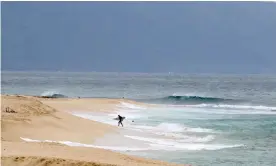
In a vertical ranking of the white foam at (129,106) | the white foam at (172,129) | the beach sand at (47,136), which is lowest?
the beach sand at (47,136)

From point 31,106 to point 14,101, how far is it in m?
0.92

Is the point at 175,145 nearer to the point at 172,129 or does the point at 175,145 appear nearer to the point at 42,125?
the point at 42,125

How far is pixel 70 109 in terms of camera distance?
37.7 meters

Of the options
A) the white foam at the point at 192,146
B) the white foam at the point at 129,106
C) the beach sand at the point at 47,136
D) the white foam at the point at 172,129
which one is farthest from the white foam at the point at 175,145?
the white foam at the point at 129,106

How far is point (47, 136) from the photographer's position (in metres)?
20.0

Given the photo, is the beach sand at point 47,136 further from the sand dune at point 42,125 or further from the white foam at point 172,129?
the white foam at point 172,129

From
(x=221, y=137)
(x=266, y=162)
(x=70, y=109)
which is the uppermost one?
(x=70, y=109)

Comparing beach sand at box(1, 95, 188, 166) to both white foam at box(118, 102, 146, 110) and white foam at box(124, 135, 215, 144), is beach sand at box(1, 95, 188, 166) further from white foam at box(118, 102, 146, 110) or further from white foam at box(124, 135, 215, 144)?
white foam at box(118, 102, 146, 110)

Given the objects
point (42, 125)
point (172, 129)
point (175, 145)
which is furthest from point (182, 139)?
point (42, 125)

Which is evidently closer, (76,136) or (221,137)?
(76,136)

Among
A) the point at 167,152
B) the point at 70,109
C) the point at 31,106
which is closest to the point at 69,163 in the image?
the point at 167,152

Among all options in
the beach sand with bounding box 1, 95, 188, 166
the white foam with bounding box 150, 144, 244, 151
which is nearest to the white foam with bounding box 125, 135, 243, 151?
the white foam with bounding box 150, 144, 244, 151

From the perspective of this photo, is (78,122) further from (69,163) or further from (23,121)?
(69,163)

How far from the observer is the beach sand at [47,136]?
12242 millimetres
